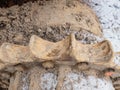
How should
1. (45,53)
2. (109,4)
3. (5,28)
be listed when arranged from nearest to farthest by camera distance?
1. (45,53)
2. (5,28)
3. (109,4)

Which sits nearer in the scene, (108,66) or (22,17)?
(108,66)

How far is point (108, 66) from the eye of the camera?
825mm

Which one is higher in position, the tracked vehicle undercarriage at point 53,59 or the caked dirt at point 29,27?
the tracked vehicle undercarriage at point 53,59

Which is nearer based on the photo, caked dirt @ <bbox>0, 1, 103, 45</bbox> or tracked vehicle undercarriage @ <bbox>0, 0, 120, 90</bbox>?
tracked vehicle undercarriage @ <bbox>0, 0, 120, 90</bbox>

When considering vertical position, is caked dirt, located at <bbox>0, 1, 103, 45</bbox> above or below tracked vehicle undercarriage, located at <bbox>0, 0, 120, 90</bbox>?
below

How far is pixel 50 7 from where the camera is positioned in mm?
1118

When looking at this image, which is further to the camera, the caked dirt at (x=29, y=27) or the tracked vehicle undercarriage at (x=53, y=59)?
the caked dirt at (x=29, y=27)

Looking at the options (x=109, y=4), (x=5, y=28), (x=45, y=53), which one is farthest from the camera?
(x=109, y=4)

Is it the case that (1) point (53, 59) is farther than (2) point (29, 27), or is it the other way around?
(2) point (29, 27)

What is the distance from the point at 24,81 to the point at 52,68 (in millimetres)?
69

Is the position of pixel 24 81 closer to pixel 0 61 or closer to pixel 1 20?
pixel 0 61

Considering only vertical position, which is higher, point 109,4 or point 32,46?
point 32,46

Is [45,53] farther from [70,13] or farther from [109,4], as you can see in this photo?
[109,4]

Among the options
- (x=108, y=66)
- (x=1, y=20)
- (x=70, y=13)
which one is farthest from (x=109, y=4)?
(x=108, y=66)
